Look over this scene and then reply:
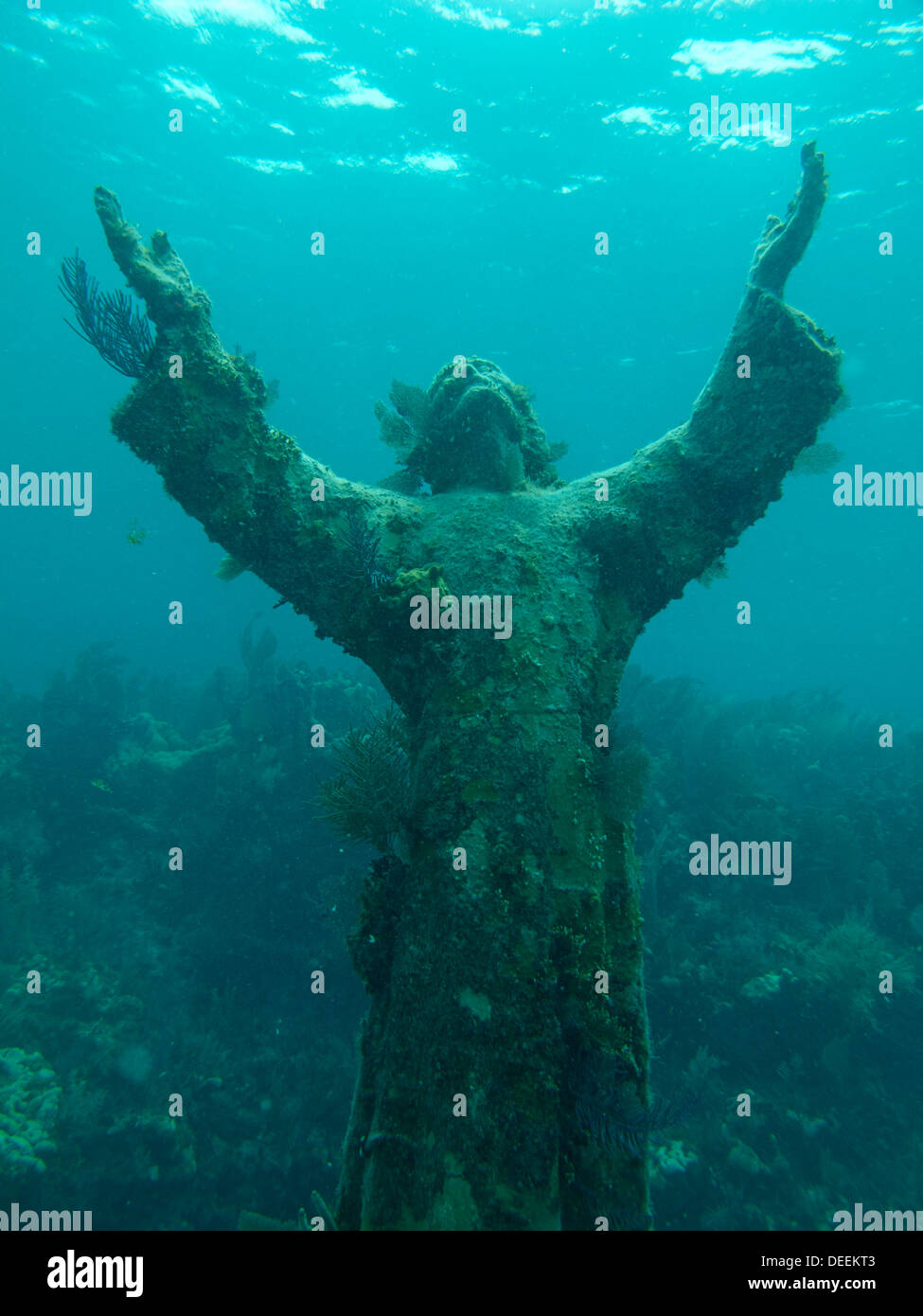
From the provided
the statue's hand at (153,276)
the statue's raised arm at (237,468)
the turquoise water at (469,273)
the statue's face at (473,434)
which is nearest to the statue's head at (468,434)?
the statue's face at (473,434)

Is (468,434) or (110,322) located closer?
(110,322)

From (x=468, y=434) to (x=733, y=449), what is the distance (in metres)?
2.34

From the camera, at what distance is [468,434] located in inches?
218

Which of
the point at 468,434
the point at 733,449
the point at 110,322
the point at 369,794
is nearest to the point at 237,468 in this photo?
the point at 110,322

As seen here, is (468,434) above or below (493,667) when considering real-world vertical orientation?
above

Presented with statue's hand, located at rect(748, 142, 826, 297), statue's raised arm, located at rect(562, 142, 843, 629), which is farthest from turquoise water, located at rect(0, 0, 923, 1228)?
statue's hand, located at rect(748, 142, 826, 297)

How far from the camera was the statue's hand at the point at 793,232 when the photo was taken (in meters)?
4.42

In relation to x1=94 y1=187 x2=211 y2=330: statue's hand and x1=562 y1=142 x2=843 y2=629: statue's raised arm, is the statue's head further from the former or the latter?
x1=94 y1=187 x2=211 y2=330: statue's hand

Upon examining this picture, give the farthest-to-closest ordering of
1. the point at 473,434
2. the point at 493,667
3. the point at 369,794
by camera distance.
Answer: the point at 473,434
the point at 369,794
the point at 493,667

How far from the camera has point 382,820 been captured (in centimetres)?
401

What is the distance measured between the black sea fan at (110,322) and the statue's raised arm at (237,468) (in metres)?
0.11

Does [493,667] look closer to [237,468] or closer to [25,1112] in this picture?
[237,468]

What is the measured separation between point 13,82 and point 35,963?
26.6m

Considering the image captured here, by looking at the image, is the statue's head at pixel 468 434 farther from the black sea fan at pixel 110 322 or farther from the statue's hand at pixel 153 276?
the black sea fan at pixel 110 322
